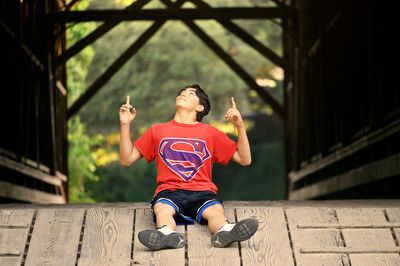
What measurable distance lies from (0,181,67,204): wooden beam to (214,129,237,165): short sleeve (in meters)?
4.79

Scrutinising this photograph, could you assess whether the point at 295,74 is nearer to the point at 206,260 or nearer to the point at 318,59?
the point at 318,59

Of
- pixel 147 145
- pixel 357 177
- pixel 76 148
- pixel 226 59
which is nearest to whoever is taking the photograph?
pixel 147 145

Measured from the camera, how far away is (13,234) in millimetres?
7113

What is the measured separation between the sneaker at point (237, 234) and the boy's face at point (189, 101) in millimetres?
937

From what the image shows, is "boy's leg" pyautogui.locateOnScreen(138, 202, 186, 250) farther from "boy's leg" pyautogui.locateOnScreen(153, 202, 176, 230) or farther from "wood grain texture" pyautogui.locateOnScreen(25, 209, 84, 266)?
"wood grain texture" pyautogui.locateOnScreen(25, 209, 84, 266)

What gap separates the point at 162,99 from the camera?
125 feet

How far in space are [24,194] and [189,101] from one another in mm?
7018

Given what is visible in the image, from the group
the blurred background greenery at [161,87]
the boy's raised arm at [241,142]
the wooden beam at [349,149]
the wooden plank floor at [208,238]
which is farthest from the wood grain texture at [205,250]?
the blurred background greenery at [161,87]

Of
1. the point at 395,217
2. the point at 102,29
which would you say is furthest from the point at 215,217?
the point at 102,29

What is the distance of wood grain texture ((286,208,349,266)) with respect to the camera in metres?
6.80

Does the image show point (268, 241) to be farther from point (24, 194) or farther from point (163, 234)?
point (24, 194)

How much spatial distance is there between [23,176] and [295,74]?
18.2 ft

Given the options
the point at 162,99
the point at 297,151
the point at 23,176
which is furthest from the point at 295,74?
the point at 162,99

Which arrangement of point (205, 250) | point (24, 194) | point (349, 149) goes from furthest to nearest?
point (24, 194) < point (349, 149) < point (205, 250)
